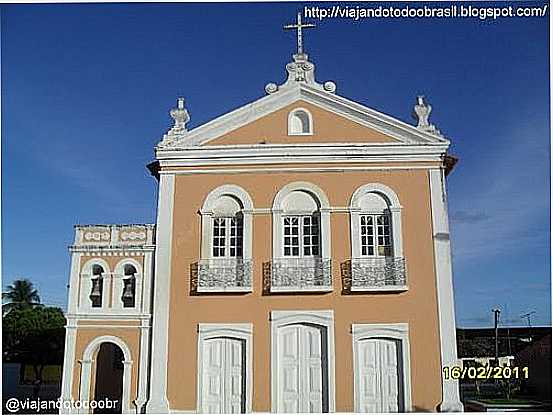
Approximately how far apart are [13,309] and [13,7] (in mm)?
2664

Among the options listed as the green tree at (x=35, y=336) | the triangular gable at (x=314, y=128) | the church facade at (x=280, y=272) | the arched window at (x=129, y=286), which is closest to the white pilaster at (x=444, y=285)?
the church facade at (x=280, y=272)

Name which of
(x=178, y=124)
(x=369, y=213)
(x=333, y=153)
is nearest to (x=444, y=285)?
(x=369, y=213)

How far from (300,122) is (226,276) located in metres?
1.59

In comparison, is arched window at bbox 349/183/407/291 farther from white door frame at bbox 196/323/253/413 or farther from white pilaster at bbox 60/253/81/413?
white pilaster at bbox 60/253/81/413

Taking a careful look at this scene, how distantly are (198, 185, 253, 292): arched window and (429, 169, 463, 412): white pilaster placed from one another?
5.52 feet

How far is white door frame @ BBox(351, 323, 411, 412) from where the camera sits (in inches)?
255

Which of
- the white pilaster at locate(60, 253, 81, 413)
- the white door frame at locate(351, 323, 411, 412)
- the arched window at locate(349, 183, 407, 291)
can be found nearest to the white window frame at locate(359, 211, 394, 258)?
the arched window at locate(349, 183, 407, 291)

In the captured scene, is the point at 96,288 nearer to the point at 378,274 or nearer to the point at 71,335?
the point at 71,335

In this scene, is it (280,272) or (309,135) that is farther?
(309,135)

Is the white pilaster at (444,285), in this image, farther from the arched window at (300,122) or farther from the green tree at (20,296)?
the green tree at (20,296)

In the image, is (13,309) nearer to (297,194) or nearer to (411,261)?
(297,194)

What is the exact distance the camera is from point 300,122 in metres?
6.96

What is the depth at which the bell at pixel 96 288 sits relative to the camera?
6773 mm
